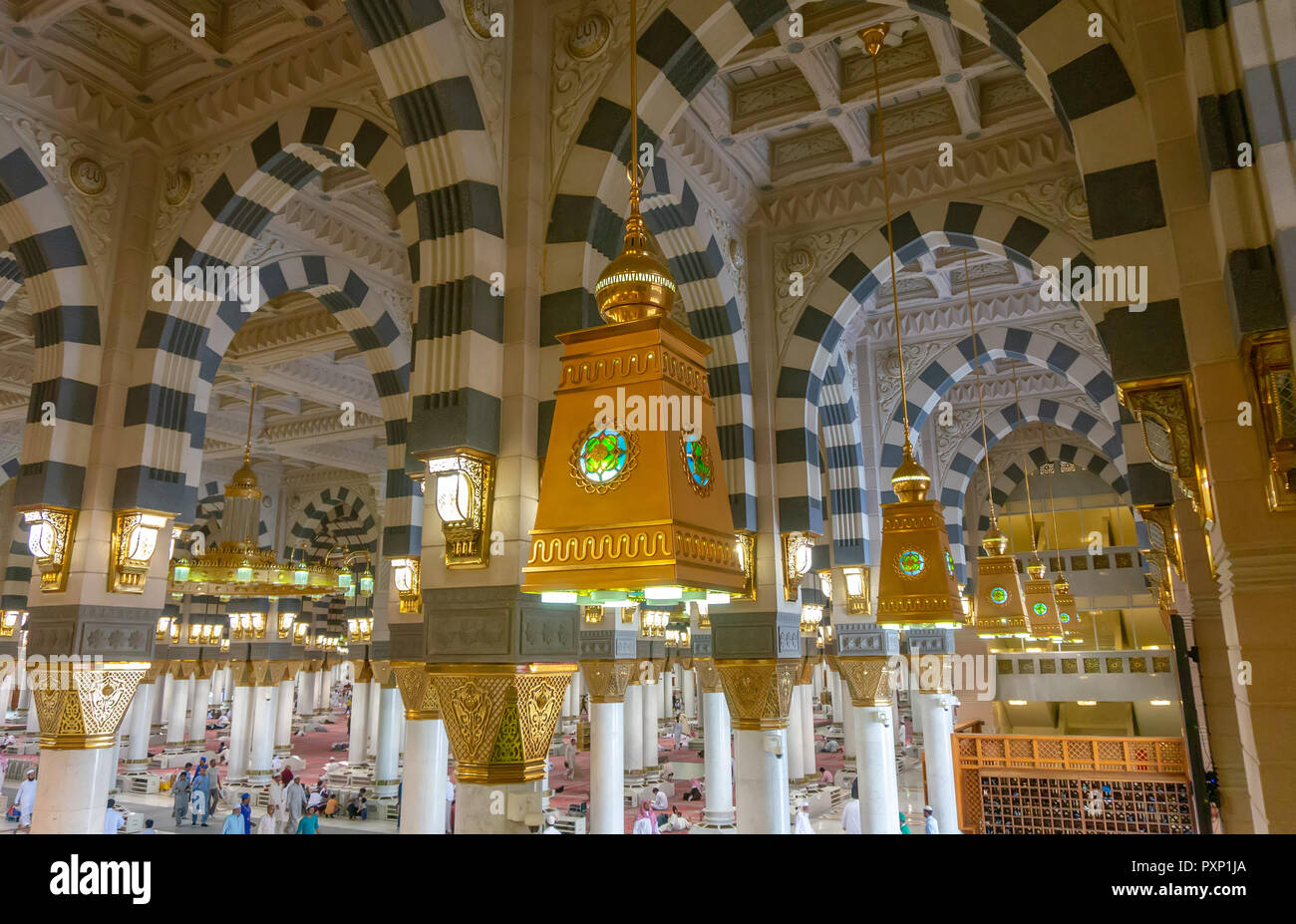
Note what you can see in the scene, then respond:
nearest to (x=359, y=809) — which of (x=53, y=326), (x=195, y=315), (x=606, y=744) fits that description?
(x=606, y=744)

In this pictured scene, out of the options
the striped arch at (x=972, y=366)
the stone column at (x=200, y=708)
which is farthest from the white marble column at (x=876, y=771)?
the stone column at (x=200, y=708)

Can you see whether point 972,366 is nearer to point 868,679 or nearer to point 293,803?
point 868,679

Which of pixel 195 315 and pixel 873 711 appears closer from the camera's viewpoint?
pixel 195 315

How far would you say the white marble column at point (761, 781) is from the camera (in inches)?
251

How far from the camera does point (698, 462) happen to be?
2.46 m

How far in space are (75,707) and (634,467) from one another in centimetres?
516

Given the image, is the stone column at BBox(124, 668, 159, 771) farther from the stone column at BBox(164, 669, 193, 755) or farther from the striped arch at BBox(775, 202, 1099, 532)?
the striped arch at BBox(775, 202, 1099, 532)

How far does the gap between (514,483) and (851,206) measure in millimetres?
4902

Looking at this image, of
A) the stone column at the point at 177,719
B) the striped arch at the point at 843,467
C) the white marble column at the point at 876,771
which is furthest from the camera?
the stone column at the point at 177,719

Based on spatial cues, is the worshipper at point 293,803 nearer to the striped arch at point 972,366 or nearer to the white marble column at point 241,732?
the white marble column at point 241,732

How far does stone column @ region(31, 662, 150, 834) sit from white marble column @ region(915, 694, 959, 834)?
8.93 metres

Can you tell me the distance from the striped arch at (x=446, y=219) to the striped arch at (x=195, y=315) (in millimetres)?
1520

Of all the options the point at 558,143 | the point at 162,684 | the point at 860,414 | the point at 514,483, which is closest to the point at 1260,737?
the point at 514,483

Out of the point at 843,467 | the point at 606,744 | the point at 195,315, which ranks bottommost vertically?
the point at 606,744
